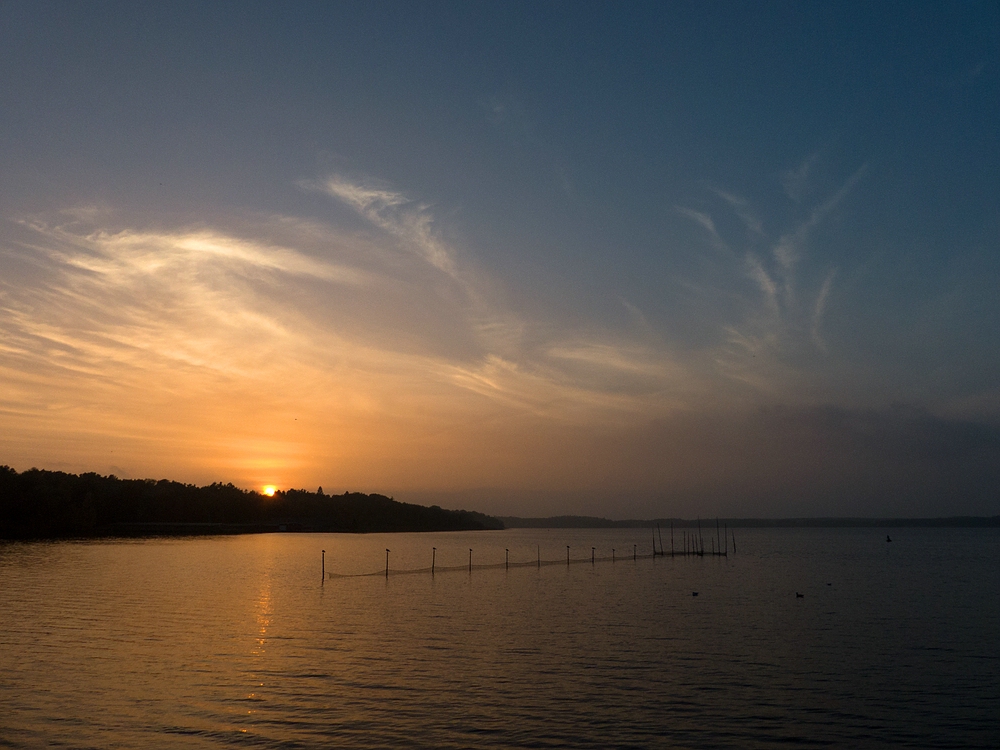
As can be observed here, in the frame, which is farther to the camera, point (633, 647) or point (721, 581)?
point (721, 581)

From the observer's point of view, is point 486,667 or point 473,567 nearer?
point 486,667

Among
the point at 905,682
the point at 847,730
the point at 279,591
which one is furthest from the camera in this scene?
the point at 279,591

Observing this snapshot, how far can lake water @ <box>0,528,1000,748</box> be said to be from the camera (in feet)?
90.3

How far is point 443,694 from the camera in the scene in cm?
3259

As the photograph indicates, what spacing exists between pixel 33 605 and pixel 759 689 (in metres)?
50.7

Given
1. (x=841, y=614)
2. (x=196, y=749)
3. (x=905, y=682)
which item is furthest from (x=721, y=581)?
(x=196, y=749)

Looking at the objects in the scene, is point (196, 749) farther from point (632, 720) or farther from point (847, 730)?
point (847, 730)

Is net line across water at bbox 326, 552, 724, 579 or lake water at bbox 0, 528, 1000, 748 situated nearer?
lake water at bbox 0, 528, 1000, 748

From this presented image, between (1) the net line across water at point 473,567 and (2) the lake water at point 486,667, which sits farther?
(1) the net line across water at point 473,567

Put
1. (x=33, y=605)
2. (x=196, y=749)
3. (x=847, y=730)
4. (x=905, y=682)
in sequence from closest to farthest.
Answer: (x=196, y=749), (x=847, y=730), (x=905, y=682), (x=33, y=605)

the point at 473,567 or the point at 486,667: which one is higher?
the point at 473,567

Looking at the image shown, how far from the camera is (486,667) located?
38562 millimetres

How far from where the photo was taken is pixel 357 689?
33.2 meters

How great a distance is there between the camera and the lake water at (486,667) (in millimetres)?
27531
